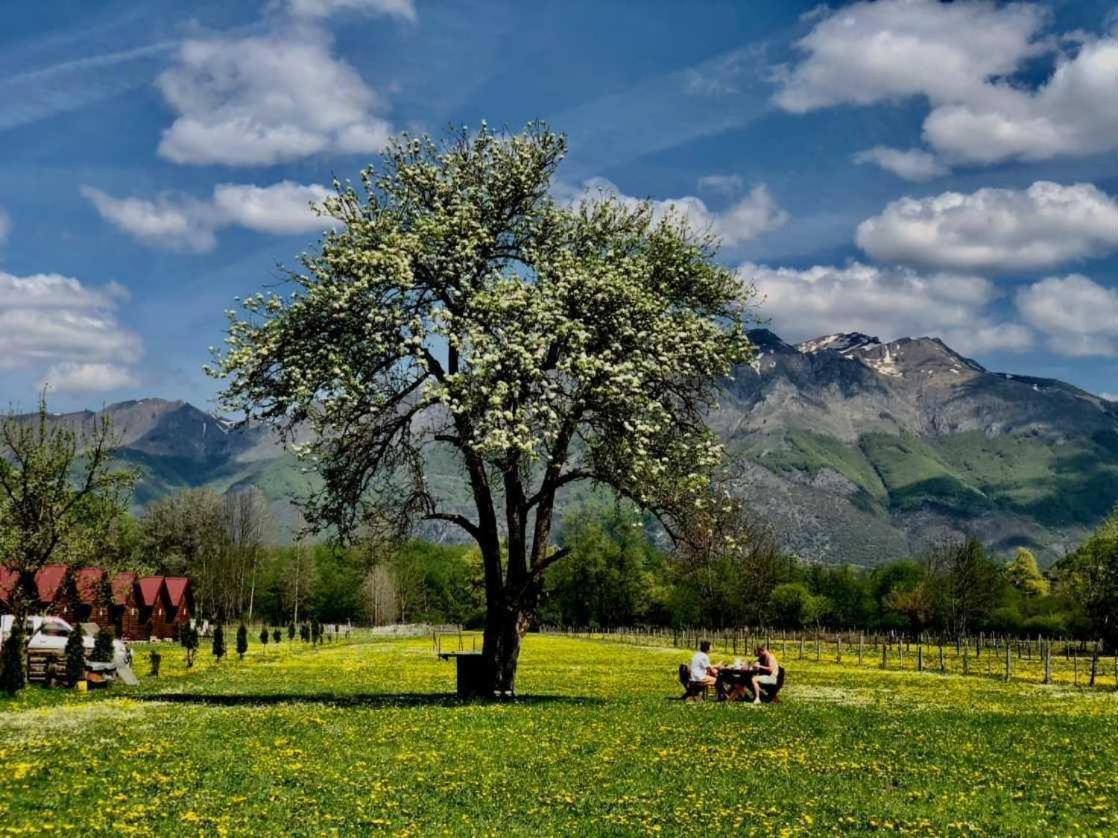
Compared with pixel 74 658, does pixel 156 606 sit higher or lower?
lower

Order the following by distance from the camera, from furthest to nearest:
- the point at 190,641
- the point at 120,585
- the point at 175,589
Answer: the point at 175,589
the point at 190,641
the point at 120,585

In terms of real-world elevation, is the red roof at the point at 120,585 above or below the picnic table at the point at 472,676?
above

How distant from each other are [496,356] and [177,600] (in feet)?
369

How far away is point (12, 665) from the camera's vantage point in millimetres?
35156

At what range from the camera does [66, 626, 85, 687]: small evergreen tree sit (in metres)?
40.7

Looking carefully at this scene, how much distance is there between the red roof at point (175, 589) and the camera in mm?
128375

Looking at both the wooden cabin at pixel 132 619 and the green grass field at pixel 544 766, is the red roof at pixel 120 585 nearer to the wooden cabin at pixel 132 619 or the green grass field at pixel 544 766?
the green grass field at pixel 544 766

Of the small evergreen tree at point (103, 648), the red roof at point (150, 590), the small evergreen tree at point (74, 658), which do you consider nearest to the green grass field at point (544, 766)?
the small evergreen tree at point (74, 658)

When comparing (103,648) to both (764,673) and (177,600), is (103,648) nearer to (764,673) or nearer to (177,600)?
(764,673)

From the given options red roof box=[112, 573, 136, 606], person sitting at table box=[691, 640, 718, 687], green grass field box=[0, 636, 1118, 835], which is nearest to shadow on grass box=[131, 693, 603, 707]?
green grass field box=[0, 636, 1118, 835]

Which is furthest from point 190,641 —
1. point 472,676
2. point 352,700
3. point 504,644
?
point 504,644

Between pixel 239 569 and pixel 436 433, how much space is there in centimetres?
13796

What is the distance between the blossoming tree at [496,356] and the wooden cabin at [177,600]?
4001 inches

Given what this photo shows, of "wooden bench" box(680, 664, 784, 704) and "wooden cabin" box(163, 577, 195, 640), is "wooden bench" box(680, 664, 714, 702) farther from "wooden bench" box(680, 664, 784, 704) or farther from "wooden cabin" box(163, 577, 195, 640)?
"wooden cabin" box(163, 577, 195, 640)
